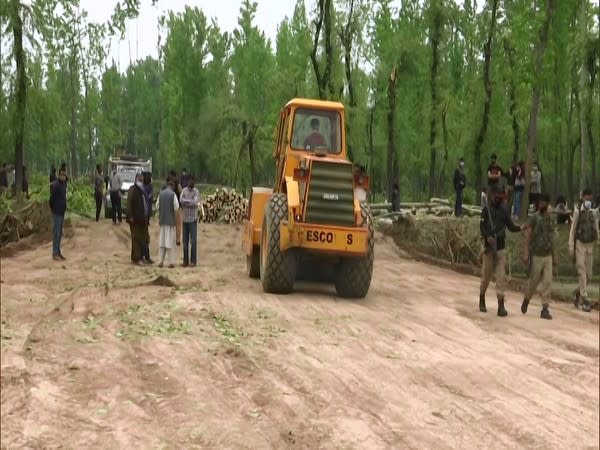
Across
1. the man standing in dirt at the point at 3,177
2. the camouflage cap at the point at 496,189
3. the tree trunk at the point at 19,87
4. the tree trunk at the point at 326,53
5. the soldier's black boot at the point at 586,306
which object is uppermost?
the tree trunk at the point at 326,53

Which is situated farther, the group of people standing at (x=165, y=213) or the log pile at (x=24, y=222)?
the log pile at (x=24, y=222)

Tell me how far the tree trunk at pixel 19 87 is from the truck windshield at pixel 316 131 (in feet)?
38.7

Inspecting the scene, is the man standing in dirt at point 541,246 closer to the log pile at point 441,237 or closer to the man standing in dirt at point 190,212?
the man standing in dirt at point 190,212

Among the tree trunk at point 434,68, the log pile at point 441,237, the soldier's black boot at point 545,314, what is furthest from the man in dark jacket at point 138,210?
the tree trunk at point 434,68

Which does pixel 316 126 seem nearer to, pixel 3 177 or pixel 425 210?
pixel 425 210

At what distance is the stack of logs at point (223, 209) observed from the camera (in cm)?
2766

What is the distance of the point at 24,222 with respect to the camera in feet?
66.9

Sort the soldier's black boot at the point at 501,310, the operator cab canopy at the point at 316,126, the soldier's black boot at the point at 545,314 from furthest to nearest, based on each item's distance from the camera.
A: the operator cab canopy at the point at 316,126
the soldier's black boot at the point at 545,314
the soldier's black boot at the point at 501,310

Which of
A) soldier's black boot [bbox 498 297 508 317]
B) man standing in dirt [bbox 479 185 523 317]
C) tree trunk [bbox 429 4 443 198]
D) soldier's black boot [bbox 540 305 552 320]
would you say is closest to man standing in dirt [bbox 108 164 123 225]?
tree trunk [bbox 429 4 443 198]

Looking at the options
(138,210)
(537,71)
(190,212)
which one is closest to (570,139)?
(537,71)

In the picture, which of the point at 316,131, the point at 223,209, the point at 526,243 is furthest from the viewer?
the point at 223,209

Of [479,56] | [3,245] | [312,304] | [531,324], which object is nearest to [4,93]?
[3,245]

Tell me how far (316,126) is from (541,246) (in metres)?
4.34

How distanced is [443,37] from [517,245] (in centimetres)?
1580
